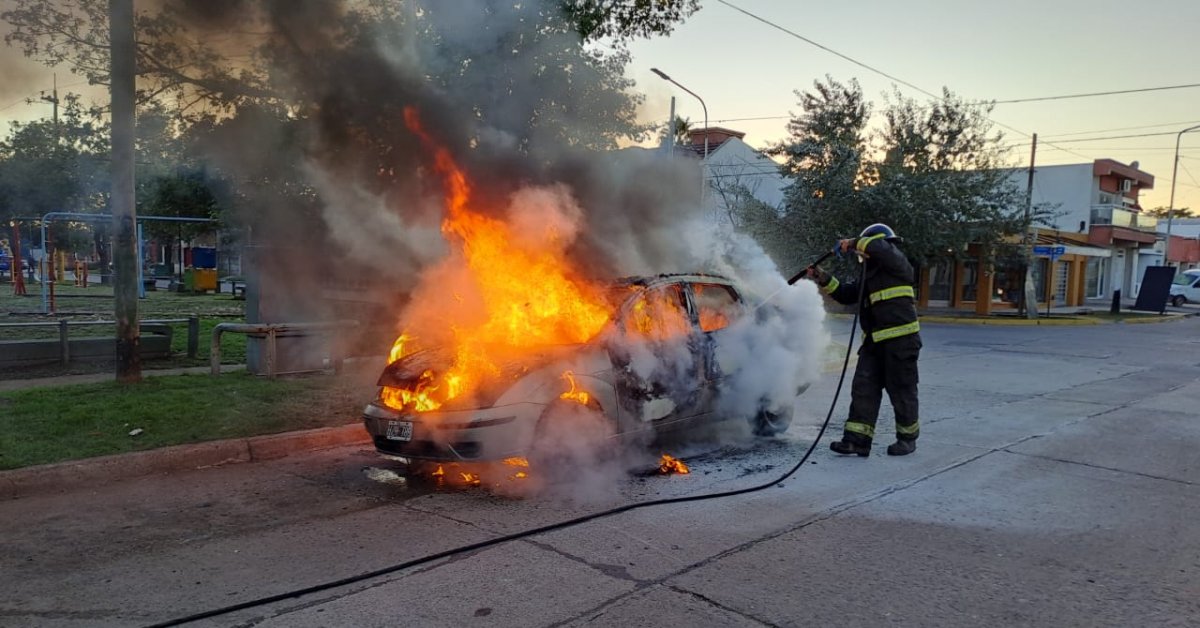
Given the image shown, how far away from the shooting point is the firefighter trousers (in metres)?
6.34

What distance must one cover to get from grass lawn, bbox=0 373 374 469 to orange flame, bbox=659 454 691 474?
9.92ft

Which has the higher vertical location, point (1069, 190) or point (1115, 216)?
point (1069, 190)

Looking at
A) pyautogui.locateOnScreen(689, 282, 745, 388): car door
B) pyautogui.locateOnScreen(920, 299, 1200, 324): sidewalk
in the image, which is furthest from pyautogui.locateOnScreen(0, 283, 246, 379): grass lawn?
pyautogui.locateOnScreen(920, 299, 1200, 324): sidewalk

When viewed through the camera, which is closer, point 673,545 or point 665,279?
point 673,545

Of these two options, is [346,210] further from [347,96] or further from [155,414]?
[155,414]

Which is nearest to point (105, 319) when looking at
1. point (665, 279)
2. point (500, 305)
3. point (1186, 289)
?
point (500, 305)

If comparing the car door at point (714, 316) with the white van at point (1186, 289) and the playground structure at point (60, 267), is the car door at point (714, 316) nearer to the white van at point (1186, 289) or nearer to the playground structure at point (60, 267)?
the playground structure at point (60, 267)

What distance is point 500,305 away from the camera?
593 cm

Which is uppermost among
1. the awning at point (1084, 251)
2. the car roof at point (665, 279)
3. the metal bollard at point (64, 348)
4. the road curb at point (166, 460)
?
the awning at point (1084, 251)

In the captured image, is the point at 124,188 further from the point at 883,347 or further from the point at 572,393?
the point at 883,347

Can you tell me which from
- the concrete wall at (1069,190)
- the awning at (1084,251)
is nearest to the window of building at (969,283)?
the awning at (1084,251)

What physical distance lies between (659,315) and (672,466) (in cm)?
117

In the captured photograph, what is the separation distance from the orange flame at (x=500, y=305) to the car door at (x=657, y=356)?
25 centimetres

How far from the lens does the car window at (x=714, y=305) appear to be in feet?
21.4
